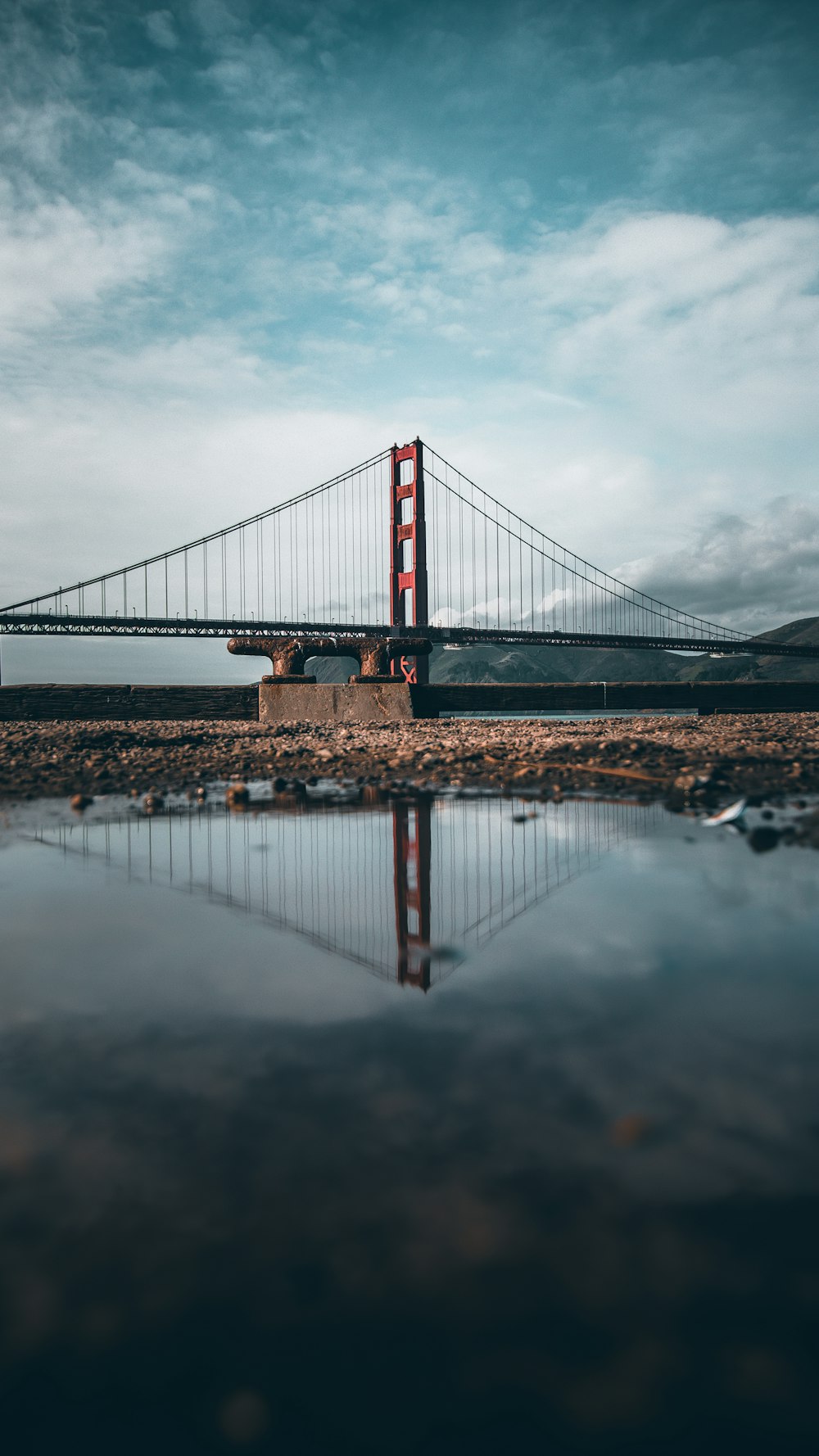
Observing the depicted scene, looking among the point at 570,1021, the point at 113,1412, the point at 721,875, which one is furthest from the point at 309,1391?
the point at 721,875

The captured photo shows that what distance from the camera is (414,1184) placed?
1202 mm

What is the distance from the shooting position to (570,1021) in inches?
69.9

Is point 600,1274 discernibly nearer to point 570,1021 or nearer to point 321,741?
point 570,1021

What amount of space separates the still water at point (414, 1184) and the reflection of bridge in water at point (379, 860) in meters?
0.06

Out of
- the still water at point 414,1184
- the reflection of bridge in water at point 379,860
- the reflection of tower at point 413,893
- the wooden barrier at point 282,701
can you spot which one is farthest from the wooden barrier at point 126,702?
the still water at point 414,1184

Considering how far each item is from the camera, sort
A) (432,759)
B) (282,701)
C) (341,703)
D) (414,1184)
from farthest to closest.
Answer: (282,701) < (341,703) < (432,759) < (414,1184)

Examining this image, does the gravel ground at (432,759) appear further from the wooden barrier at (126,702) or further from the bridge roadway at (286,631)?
the bridge roadway at (286,631)

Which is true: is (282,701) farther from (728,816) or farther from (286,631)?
(286,631)

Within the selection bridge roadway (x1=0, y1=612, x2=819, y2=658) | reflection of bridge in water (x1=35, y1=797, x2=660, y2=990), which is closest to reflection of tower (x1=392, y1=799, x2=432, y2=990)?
reflection of bridge in water (x1=35, y1=797, x2=660, y2=990)

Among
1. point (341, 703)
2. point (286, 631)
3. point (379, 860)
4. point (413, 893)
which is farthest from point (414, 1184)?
point (286, 631)

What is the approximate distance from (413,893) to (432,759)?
4.38 m

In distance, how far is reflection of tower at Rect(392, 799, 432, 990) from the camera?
7.14 ft

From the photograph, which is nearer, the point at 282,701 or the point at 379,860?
the point at 379,860

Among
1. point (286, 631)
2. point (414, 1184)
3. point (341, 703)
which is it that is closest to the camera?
point (414, 1184)
